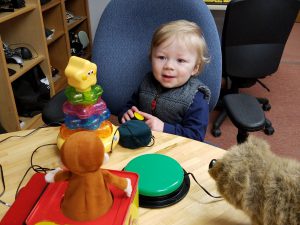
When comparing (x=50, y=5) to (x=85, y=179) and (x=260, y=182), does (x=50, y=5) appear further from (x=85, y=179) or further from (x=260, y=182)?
(x=260, y=182)

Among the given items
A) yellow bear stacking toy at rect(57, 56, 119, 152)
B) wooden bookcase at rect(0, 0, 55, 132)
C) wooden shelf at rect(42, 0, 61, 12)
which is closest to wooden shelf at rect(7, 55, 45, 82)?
wooden bookcase at rect(0, 0, 55, 132)

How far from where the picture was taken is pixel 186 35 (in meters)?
A: 1.11

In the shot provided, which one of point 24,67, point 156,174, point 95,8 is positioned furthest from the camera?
point 95,8

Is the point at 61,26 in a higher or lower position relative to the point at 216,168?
lower

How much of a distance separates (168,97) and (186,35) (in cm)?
24

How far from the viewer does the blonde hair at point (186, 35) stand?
1117 mm

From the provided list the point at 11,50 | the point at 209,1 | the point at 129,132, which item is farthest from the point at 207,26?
the point at 11,50

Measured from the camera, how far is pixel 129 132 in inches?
36.5

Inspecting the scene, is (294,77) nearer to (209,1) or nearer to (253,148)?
(209,1)

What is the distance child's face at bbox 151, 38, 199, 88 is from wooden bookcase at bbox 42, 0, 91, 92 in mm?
1644

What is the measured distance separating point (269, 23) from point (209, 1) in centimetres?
55

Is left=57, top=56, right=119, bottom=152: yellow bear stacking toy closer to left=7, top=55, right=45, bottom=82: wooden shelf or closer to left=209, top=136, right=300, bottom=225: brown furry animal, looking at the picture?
left=209, top=136, right=300, bottom=225: brown furry animal

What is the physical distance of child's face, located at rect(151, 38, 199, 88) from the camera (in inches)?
44.7

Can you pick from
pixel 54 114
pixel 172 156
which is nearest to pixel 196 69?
pixel 172 156
